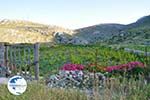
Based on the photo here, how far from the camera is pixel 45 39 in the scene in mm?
57844

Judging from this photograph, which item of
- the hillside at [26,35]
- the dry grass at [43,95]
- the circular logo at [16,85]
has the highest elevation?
the circular logo at [16,85]

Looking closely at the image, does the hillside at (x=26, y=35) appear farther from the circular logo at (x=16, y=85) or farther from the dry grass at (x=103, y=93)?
the circular logo at (x=16, y=85)

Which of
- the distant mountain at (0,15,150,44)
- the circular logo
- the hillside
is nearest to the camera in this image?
the circular logo

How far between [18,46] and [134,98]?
26.4 feet

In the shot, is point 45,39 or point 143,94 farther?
point 45,39

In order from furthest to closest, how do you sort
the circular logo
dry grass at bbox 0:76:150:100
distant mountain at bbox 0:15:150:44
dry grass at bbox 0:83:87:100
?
distant mountain at bbox 0:15:150:44 → dry grass at bbox 0:83:87:100 → dry grass at bbox 0:76:150:100 → the circular logo

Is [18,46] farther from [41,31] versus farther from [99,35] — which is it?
[99,35]

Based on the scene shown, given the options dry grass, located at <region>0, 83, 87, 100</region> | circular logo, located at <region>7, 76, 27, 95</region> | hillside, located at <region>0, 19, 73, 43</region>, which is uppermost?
circular logo, located at <region>7, 76, 27, 95</region>

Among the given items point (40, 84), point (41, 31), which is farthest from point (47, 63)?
point (41, 31)

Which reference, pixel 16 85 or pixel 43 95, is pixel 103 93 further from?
pixel 16 85

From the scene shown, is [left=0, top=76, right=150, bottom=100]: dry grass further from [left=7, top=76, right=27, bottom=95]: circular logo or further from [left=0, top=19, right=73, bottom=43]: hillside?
[left=0, top=19, right=73, bottom=43]: hillside

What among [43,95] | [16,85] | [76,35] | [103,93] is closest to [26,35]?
[76,35]

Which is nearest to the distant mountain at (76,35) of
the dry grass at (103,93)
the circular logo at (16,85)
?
the dry grass at (103,93)

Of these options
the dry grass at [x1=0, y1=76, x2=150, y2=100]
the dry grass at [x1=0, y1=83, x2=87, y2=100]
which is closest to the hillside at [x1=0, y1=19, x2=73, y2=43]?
the dry grass at [x1=0, y1=83, x2=87, y2=100]
